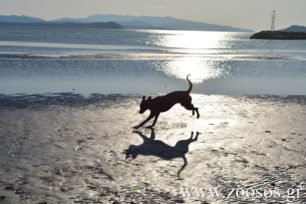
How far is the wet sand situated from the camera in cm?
764

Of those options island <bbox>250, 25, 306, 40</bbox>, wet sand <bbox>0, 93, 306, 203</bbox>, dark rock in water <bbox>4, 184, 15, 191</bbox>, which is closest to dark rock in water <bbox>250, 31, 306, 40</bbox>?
island <bbox>250, 25, 306, 40</bbox>

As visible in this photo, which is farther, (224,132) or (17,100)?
(17,100)

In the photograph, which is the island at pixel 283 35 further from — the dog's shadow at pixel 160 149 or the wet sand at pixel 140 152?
the dog's shadow at pixel 160 149

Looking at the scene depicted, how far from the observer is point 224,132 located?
12.1 m

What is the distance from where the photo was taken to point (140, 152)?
33.1 feet

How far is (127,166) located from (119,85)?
42.5 feet

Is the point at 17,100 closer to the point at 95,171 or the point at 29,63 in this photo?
the point at 95,171

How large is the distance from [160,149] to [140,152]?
0.54 m

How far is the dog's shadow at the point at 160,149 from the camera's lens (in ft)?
32.2

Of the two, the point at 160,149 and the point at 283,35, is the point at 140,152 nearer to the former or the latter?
the point at 160,149

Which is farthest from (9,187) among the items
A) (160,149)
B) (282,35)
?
(282,35)

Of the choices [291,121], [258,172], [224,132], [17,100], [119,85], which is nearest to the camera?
[258,172]

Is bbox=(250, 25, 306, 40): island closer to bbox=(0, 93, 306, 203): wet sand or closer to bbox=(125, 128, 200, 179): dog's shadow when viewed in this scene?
bbox=(0, 93, 306, 203): wet sand

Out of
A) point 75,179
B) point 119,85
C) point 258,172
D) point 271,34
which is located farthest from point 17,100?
point 271,34
